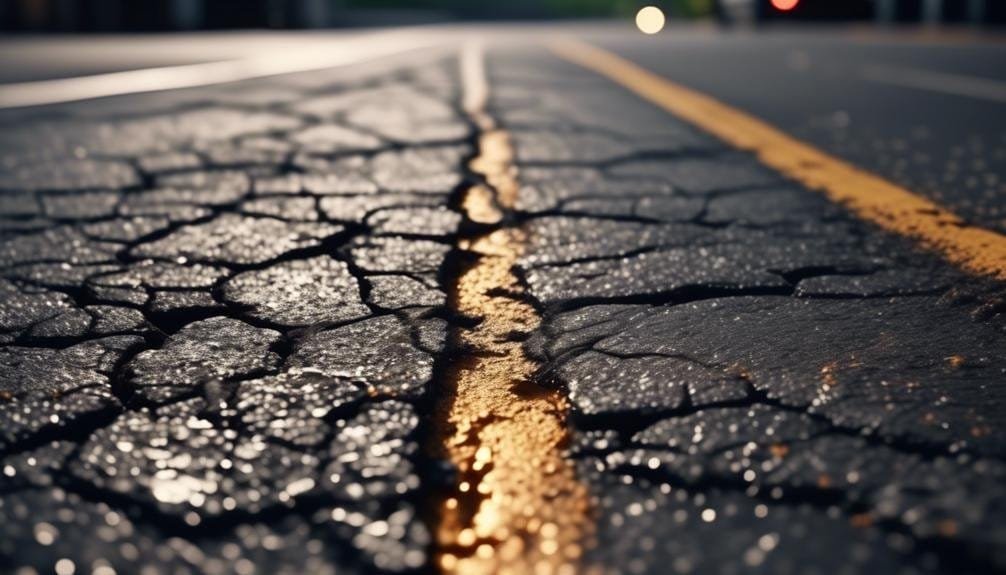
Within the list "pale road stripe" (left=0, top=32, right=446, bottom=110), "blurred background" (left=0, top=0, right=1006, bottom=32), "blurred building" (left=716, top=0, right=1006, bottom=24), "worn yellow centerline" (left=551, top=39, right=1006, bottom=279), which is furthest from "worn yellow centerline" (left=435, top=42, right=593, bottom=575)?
"blurred building" (left=716, top=0, right=1006, bottom=24)

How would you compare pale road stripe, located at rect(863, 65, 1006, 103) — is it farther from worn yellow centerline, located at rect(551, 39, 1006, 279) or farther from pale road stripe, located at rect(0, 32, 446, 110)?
pale road stripe, located at rect(0, 32, 446, 110)

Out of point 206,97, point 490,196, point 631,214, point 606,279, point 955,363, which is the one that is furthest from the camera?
point 206,97

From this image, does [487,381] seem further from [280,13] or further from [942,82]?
[280,13]

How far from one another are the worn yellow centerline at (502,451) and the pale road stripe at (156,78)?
146 inches

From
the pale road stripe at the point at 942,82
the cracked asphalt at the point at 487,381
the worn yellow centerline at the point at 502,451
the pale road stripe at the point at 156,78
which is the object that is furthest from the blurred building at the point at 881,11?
the worn yellow centerline at the point at 502,451

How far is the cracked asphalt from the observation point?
0.98 meters

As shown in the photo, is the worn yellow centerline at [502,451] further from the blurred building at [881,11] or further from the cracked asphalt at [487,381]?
the blurred building at [881,11]

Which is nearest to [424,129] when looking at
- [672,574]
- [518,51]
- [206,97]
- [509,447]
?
[206,97]

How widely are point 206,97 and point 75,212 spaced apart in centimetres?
254

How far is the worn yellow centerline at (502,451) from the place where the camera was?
0.96 m

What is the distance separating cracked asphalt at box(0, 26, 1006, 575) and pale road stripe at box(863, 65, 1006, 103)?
2.72 m

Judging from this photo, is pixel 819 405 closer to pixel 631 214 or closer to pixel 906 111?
pixel 631 214

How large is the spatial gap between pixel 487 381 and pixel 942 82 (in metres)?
5.05

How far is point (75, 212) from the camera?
2.40 metres
